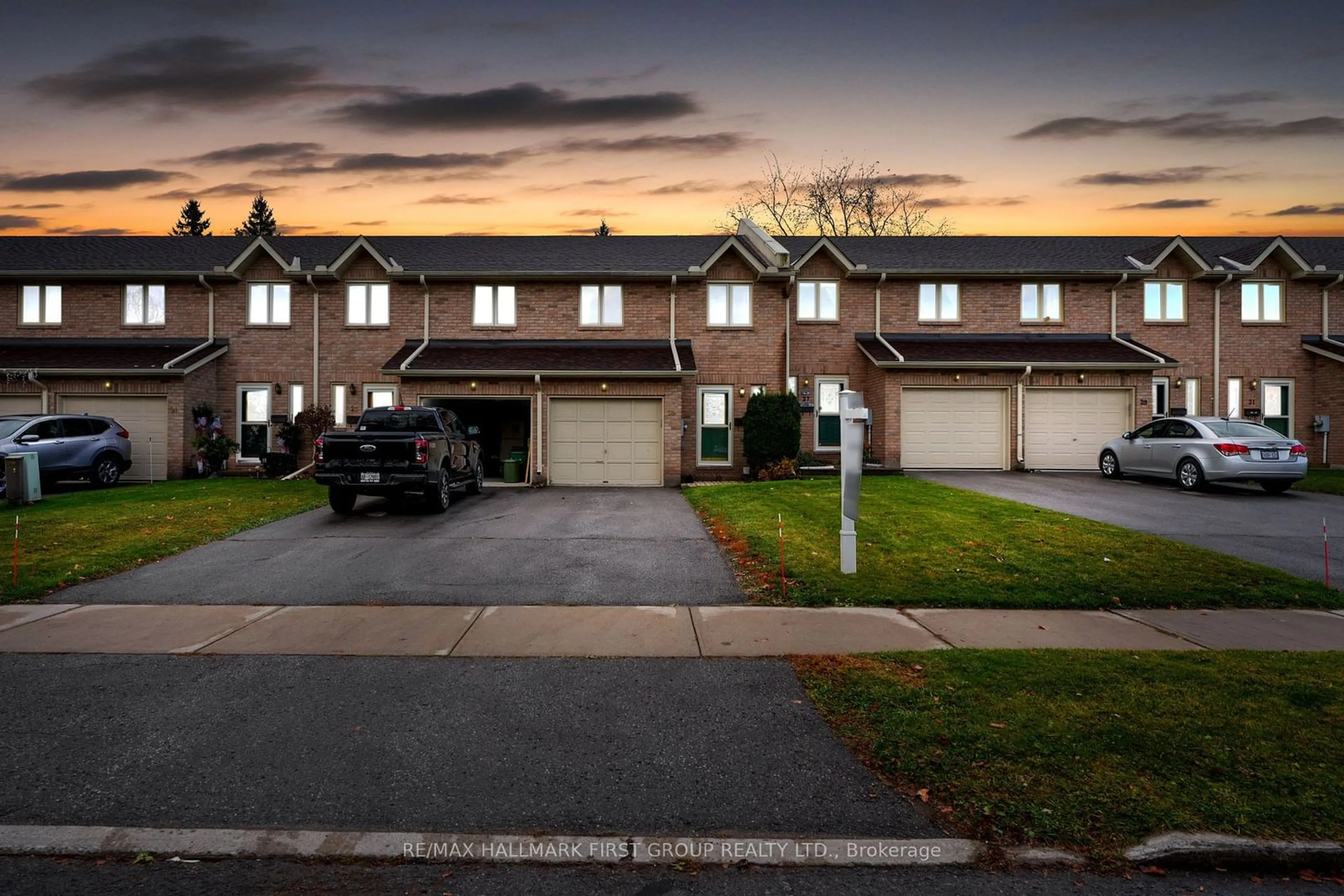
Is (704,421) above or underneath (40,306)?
underneath

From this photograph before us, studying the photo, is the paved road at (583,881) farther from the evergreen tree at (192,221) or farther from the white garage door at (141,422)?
the evergreen tree at (192,221)

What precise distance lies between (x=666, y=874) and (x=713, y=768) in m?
1.00

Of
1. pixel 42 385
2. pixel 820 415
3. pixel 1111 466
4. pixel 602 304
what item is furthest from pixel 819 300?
pixel 42 385

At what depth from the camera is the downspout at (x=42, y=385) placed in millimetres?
20609

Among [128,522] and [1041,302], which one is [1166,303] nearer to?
[1041,302]

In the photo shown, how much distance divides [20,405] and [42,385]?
1.15 metres

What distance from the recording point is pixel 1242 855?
3.45 m

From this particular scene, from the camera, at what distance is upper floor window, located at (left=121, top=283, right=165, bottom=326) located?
907 inches

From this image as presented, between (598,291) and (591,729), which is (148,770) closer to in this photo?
(591,729)

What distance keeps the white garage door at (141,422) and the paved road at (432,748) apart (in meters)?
17.6

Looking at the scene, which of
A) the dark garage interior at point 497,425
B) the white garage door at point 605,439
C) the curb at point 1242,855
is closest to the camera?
the curb at point 1242,855

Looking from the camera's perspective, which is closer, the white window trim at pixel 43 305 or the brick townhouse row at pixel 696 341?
the brick townhouse row at pixel 696 341

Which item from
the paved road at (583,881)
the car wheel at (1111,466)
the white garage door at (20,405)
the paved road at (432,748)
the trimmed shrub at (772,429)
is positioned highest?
the white garage door at (20,405)

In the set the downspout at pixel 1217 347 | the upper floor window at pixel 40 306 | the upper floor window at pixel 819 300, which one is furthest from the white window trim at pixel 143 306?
the downspout at pixel 1217 347
